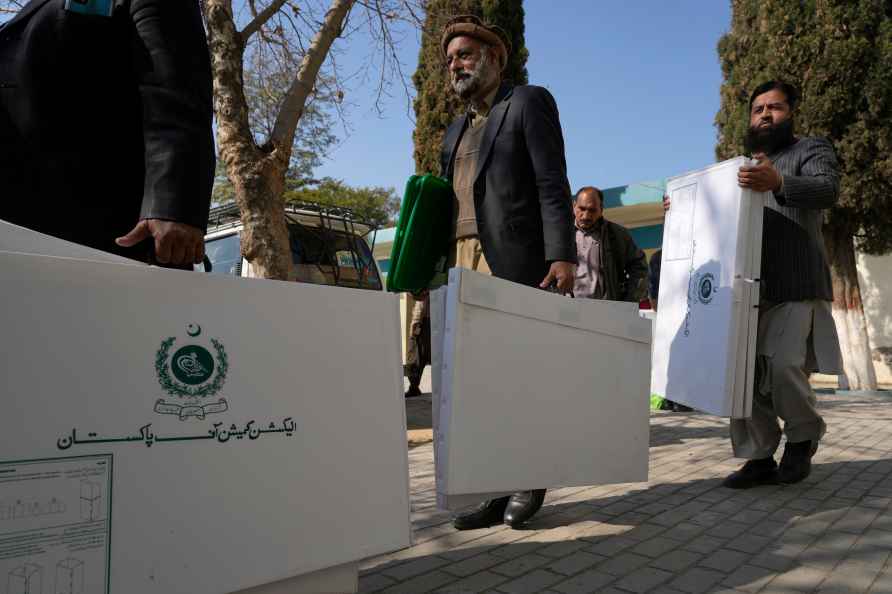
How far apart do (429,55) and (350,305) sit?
463 inches

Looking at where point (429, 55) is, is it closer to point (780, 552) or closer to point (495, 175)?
point (495, 175)

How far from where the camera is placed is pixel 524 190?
309cm

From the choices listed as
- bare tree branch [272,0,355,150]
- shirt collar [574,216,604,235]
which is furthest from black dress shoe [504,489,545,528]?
bare tree branch [272,0,355,150]

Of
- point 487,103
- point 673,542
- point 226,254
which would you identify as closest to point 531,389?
point 673,542

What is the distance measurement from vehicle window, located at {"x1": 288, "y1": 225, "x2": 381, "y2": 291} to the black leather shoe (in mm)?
5817

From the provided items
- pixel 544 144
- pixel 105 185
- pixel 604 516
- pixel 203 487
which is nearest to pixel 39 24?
pixel 105 185

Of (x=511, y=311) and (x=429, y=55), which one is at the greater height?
(x=429, y=55)

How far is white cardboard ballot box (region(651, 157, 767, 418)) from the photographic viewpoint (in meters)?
3.43

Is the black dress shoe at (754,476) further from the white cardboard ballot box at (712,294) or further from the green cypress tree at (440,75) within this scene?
the green cypress tree at (440,75)

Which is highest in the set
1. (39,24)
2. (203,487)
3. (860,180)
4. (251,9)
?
(251,9)

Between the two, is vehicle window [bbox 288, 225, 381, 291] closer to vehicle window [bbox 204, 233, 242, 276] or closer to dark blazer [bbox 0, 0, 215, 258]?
vehicle window [bbox 204, 233, 242, 276]

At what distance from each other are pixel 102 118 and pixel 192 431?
3.67ft

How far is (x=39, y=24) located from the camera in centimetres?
199

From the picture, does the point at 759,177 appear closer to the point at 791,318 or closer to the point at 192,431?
the point at 791,318
